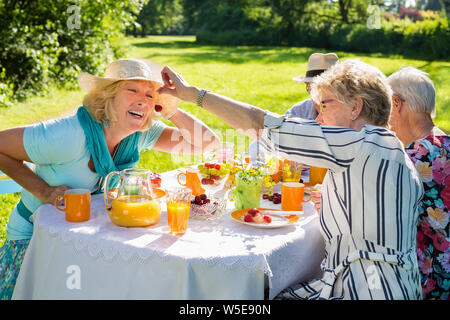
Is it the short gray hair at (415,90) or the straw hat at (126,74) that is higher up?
the straw hat at (126,74)

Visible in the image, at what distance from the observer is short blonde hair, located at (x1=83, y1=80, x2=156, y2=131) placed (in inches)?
102

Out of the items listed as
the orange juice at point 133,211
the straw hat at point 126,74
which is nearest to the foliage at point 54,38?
the straw hat at point 126,74

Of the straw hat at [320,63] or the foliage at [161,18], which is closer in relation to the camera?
the straw hat at [320,63]

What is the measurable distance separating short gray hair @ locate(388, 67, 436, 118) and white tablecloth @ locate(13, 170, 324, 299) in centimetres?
98

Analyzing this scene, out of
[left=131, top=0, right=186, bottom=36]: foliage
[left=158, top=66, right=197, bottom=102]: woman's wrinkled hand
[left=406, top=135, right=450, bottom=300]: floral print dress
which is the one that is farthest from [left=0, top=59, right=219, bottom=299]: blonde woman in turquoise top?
[left=131, top=0, right=186, bottom=36]: foliage

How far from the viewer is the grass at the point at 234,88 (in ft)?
26.1

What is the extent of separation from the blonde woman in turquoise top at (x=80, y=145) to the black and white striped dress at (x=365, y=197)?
960mm

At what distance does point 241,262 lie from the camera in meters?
1.86

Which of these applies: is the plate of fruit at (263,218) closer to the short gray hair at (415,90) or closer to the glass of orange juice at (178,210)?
the glass of orange juice at (178,210)

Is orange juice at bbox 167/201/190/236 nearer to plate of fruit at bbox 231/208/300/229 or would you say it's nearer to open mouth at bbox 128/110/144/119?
plate of fruit at bbox 231/208/300/229

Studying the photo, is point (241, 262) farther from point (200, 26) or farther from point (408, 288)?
point (200, 26)

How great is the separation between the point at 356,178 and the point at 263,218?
519 millimetres

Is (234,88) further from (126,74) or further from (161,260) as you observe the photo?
(161,260)

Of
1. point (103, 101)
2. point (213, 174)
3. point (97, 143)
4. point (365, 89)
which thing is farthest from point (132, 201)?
point (365, 89)
